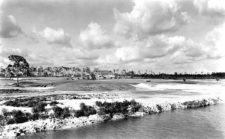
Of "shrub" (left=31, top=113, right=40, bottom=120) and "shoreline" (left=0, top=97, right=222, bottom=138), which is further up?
"shrub" (left=31, top=113, right=40, bottom=120)

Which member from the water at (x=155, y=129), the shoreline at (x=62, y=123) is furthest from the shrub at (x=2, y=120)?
the water at (x=155, y=129)

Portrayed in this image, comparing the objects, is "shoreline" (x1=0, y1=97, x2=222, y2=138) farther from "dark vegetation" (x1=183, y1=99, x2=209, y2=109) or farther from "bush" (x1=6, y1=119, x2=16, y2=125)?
"dark vegetation" (x1=183, y1=99, x2=209, y2=109)

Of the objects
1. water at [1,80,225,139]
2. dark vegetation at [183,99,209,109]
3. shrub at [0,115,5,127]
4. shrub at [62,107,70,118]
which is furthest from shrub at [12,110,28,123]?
dark vegetation at [183,99,209,109]

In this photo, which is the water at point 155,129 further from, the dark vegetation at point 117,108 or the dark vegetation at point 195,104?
the dark vegetation at point 195,104

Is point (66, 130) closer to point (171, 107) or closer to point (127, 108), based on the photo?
point (127, 108)

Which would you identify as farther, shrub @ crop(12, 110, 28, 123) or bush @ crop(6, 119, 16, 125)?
shrub @ crop(12, 110, 28, 123)

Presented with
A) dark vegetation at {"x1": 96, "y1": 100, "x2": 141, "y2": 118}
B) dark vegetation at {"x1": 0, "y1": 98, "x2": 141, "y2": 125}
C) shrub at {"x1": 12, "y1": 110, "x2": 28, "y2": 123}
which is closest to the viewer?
shrub at {"x1": 12, "y1": 110, "x2": 28, "y2": 123}

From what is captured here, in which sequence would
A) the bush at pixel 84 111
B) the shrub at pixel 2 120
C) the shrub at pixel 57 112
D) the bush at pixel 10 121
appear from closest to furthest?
the shrub at pixel 2 120 < the bush at pixel 10 121 < the shrub at pixel 57 112 < the bush at pixel 84 111

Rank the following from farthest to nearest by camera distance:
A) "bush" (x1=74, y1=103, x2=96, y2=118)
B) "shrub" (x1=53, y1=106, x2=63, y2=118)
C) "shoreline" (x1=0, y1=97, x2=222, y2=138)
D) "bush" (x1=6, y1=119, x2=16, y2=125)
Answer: "bush" (x1=74, y1=103, x2=96, y2=118)
"shrub" (x1=53, y1=106, x2=63, y2=118)
"bush" (x1=6, y1=119, x2=16, y2=125)
"shoreline" (x1=0, y1=97, x2=222, y2=138)
